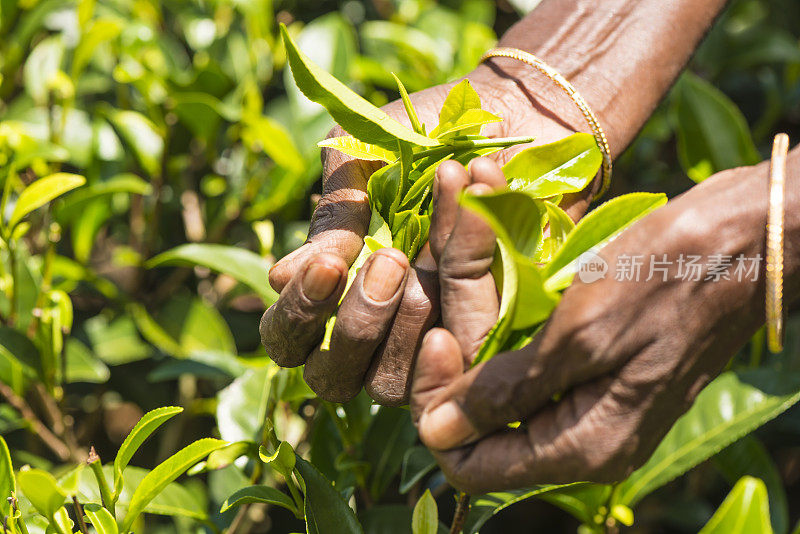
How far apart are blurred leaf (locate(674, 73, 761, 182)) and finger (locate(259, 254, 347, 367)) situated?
0.79 metres

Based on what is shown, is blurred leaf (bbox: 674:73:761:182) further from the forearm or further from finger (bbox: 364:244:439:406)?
finger (bbox: 364:244:439:406)

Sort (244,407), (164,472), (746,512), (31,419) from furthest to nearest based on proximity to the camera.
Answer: (31,419) < (244,407) < (164,472) < (746,512)

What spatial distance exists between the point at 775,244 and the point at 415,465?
0.49 meters

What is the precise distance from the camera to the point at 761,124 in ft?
6.07

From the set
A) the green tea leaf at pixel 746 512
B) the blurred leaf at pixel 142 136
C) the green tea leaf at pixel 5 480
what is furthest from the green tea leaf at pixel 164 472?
the blurred leaf at pixel 142 136

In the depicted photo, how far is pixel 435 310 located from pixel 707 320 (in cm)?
26

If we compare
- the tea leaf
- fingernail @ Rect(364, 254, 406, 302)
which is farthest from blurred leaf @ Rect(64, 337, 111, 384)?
the tea leaf

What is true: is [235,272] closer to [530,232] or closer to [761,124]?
[530,232]

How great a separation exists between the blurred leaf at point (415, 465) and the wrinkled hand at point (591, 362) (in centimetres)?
25

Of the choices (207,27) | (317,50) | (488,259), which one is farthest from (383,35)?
(488,259)

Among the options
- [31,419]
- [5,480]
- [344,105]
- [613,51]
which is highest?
[344,105]

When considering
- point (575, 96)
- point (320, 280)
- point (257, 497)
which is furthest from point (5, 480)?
point (575, 96)

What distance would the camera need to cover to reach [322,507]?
82cm

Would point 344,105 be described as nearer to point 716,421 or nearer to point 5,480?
point 5,480
